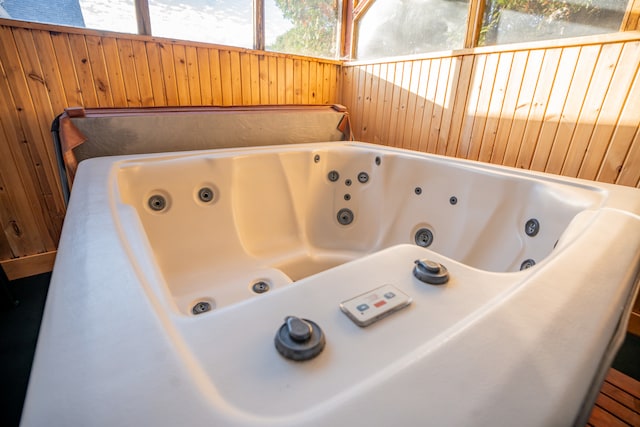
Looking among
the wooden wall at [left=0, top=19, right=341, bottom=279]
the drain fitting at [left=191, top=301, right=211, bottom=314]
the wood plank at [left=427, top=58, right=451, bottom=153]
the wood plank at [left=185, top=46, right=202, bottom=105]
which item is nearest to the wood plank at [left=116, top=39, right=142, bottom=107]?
the wooden wall at [left=0, top=19, right=341, bottom=279]

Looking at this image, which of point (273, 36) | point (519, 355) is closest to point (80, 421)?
point (519, 355)

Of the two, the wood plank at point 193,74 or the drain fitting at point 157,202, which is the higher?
the wood plank at point 193,74

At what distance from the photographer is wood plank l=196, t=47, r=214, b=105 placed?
5.13 ft

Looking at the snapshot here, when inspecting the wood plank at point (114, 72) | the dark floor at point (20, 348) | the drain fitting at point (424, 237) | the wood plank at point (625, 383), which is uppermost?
the wood plank at point (114, 72)

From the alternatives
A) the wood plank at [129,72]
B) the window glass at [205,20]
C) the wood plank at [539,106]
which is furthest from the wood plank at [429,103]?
the wood plank at [129,72]

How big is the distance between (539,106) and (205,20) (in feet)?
5.53

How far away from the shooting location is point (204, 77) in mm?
1606

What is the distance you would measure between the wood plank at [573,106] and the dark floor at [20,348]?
0.73m

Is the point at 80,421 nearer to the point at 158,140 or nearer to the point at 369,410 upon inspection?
the point at 369,410

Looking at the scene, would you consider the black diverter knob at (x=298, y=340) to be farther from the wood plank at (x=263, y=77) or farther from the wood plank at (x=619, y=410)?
the wood plank at (x=263, y=77)

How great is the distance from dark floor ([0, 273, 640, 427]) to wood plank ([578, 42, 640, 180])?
675 mm

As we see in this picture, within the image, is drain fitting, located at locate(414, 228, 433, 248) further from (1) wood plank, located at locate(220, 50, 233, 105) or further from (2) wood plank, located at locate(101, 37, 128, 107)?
(2) wood plank, located at locate(101, 37, 128, 107)

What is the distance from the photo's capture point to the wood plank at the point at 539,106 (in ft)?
3.86

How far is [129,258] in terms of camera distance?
0.45 m
